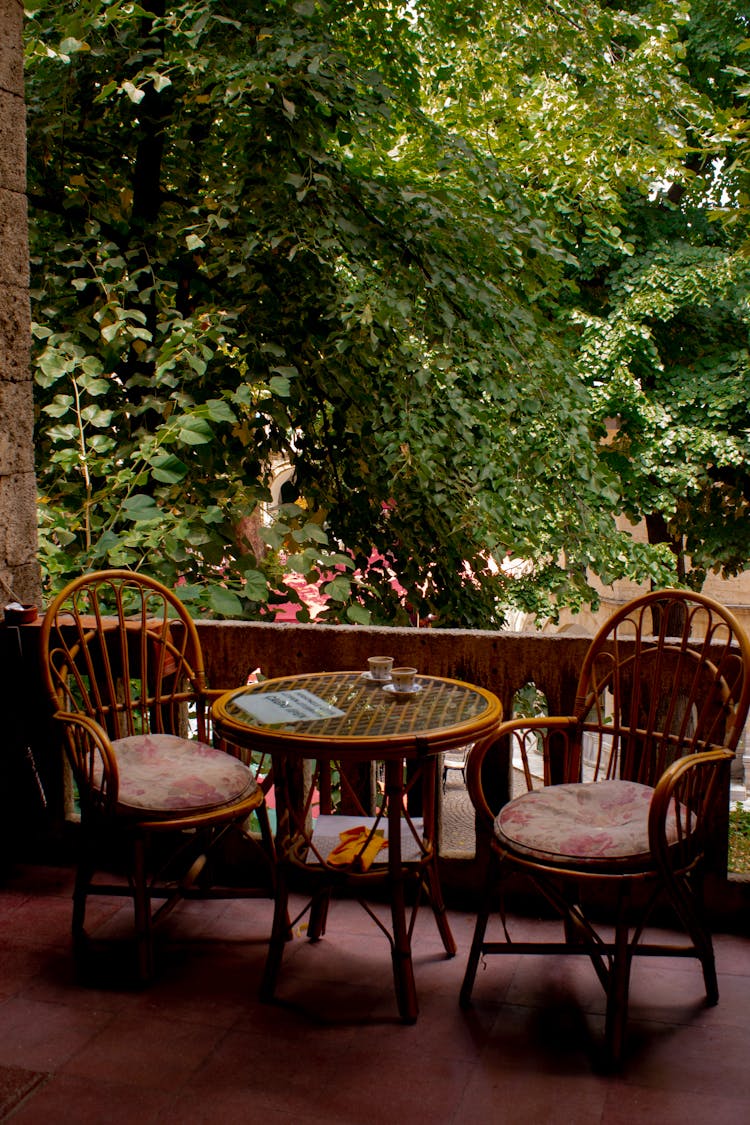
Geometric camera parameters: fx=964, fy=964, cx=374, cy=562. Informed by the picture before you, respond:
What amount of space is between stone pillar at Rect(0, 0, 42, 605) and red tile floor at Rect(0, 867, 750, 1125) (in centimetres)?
116

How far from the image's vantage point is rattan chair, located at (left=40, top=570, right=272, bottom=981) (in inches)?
94.0

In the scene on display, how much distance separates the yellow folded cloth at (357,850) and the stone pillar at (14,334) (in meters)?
1.35

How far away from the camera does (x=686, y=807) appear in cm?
216

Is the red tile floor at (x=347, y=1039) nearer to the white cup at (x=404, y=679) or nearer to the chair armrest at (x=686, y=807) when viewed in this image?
the chair armrest at (x=686, y=807)

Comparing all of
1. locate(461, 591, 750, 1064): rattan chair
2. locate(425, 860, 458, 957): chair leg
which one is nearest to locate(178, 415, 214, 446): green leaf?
locate(461, 591, 750, 1064): rattan chair

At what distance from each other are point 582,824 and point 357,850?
2.00 ft

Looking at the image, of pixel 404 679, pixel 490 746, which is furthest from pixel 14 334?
pixel 490 746

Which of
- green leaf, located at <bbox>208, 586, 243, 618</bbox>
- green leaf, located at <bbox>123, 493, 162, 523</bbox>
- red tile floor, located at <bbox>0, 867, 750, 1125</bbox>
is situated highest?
green leaf, located at <bbox>123, 493, 162, 523</bbox>

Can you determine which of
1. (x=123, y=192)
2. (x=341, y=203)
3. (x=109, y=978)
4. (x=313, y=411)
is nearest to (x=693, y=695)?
(x=109, y=978)

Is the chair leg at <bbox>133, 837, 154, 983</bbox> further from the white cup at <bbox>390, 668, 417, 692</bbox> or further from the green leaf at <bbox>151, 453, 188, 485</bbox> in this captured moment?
the green leaf at <bbox>151, 453, 188, 485</bbox>

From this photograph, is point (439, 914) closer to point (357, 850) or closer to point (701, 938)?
point (357, 850)

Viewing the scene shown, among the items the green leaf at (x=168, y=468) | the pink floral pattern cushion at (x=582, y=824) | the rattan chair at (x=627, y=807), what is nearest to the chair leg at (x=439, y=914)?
the rattan chair at (x=627, y=807)

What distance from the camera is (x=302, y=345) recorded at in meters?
4.28

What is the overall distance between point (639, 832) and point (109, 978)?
1.37 metres
